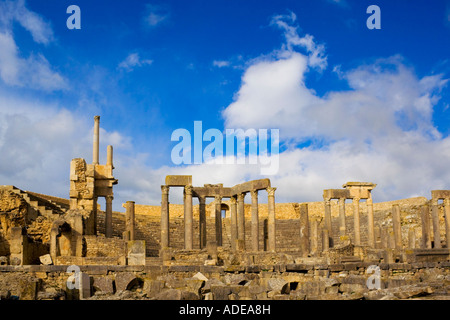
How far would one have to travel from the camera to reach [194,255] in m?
26.3

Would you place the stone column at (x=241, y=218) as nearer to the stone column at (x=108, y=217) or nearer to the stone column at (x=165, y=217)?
the stone column at (x=165, y=217)

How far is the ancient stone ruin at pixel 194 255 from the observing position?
51.6 feet

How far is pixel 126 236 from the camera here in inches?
1199

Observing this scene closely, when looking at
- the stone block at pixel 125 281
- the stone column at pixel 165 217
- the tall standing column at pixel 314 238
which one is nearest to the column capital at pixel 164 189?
the stone column at pixel 165 217

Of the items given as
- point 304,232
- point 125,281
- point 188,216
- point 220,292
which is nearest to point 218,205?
point 188,216

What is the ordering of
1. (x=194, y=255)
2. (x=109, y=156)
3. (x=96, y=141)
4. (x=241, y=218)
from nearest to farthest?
(x=194, y=255) → (x=241, y=218) → (x=96, y=141) → (x=109, y=156)

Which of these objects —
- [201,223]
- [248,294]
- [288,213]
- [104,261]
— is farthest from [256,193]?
[288,213]

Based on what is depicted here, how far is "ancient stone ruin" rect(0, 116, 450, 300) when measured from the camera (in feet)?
51.6

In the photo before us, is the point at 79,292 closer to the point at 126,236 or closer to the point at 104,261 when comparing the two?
the point at 104,261

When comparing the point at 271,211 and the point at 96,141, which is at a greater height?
the point at 96,141

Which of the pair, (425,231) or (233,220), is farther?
(425,231)

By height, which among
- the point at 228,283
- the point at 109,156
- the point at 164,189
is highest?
the point at 109,156

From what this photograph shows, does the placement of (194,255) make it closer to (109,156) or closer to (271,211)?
(271,211)
